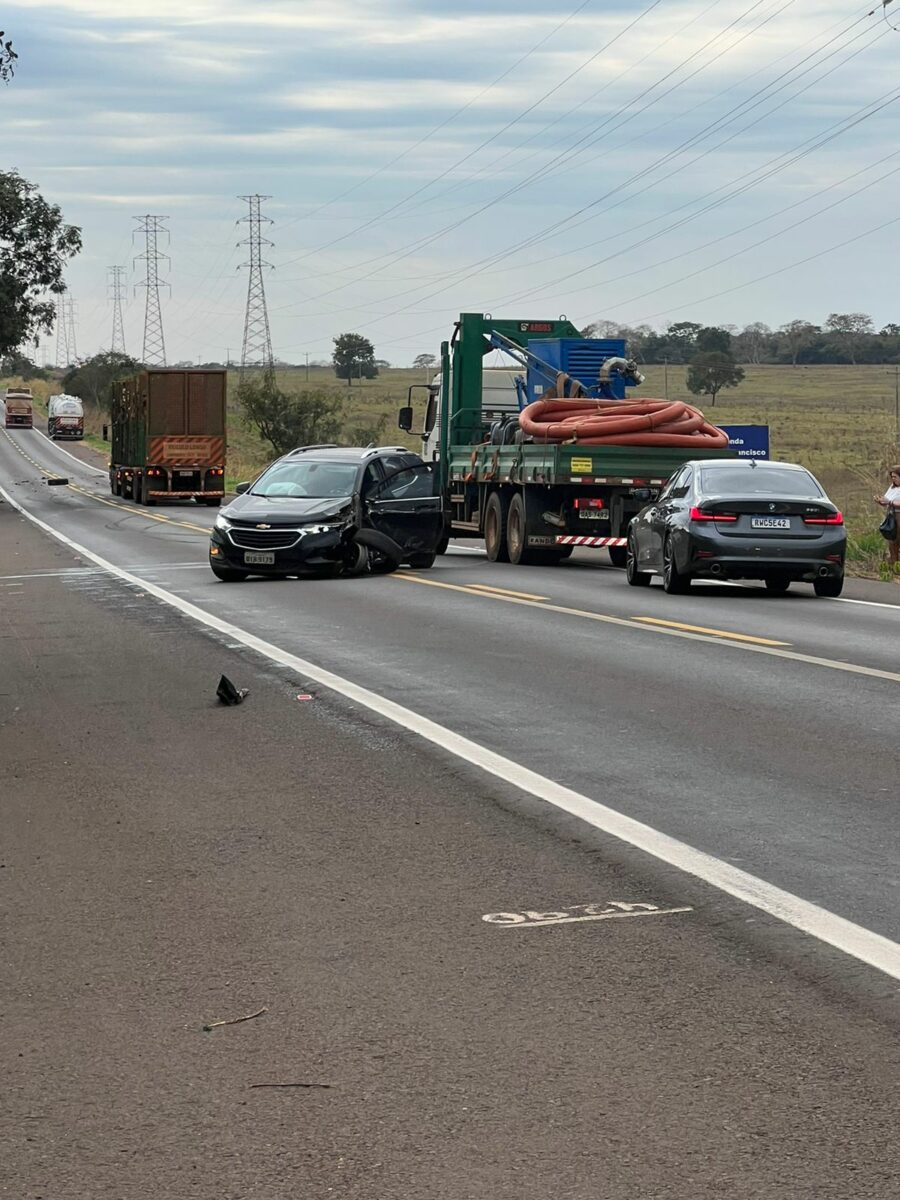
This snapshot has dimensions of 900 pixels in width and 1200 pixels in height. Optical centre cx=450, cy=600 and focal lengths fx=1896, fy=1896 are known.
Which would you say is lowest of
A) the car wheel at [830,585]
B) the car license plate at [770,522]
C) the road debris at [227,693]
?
the car wheel at [830,585]

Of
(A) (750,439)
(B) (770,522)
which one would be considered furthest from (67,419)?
(B) (770,522)

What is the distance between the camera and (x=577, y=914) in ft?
21.0

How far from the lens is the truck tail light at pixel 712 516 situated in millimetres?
20266

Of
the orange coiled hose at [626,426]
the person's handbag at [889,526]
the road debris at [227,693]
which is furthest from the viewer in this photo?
the orange coiled hose at [626,426]

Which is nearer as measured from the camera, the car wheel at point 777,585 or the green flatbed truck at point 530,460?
the car wheel at point 777,585

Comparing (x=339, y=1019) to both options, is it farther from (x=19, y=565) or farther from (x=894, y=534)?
(x=19, y=565)

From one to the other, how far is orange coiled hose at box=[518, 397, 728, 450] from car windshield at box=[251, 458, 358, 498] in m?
3.22

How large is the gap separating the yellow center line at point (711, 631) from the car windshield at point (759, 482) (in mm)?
3439

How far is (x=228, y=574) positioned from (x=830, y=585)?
743 cm

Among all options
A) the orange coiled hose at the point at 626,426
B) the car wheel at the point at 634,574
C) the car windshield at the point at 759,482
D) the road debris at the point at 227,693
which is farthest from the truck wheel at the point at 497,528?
the road debris at the point at 227,693

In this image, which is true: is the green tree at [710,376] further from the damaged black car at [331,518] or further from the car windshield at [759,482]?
the car windshield at [759,482]

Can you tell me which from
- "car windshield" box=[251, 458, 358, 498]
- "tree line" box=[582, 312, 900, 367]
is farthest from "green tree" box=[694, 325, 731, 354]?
"car windshield" box=[251, 458, 358, 498]

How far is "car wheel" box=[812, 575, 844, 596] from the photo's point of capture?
68.2 feet

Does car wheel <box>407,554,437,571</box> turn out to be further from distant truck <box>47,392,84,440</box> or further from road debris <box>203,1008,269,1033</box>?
distant truck <box>47,392,84,440</box>
